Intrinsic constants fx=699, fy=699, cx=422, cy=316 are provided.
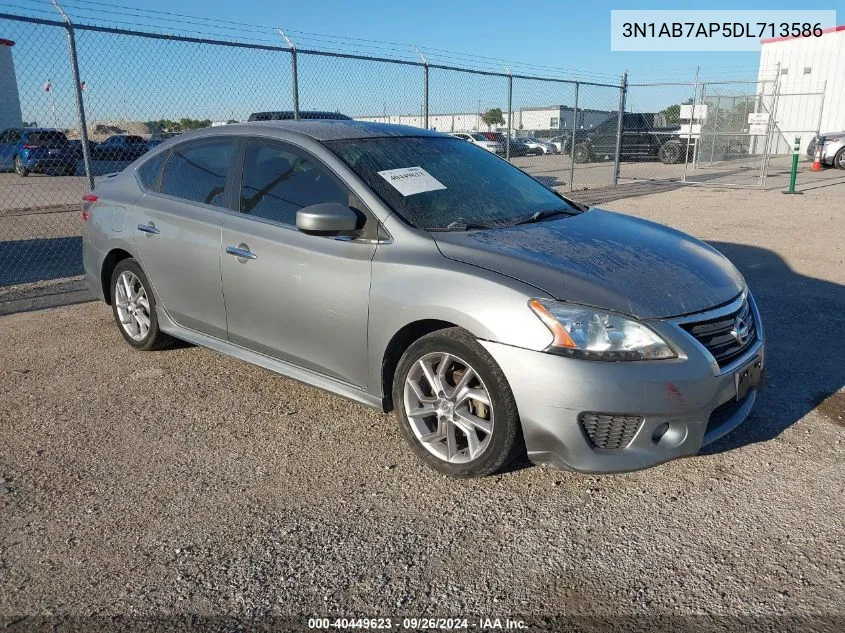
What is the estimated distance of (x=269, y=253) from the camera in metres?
3.81

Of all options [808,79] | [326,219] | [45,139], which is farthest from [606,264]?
[808,79]

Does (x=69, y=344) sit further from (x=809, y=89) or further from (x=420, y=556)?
(x=809, y=89)

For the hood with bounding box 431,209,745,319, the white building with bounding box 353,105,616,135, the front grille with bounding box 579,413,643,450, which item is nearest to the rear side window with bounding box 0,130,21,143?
the white building with bounding box 353,105,616,135

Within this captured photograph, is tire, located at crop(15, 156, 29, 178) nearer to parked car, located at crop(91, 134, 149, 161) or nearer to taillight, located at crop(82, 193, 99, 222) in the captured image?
parked car, located at crop(91, 134, 149, 161)

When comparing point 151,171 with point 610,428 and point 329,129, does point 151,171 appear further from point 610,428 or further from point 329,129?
point 610,428

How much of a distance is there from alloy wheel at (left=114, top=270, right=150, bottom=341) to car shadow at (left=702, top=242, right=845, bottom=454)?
12.1 ft

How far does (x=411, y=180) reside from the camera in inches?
149

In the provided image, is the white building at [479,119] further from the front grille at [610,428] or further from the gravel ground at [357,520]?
the front grille at [610,428]

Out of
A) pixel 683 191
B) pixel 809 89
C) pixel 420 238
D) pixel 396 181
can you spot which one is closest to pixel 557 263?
pixel 420 238

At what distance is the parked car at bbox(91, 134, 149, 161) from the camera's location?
501 inches

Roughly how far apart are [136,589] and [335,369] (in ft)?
4.71

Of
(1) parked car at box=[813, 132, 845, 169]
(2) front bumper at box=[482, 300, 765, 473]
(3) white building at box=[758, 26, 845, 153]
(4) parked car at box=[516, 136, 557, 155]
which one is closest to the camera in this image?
(2) front bumper at box=[482, 300, 765, 473]

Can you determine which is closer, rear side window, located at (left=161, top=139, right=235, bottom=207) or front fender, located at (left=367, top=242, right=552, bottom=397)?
front fender, located at (left=367, top=242, right=552, bottom=397)

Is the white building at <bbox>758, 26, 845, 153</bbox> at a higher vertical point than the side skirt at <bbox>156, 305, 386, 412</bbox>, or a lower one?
higher
